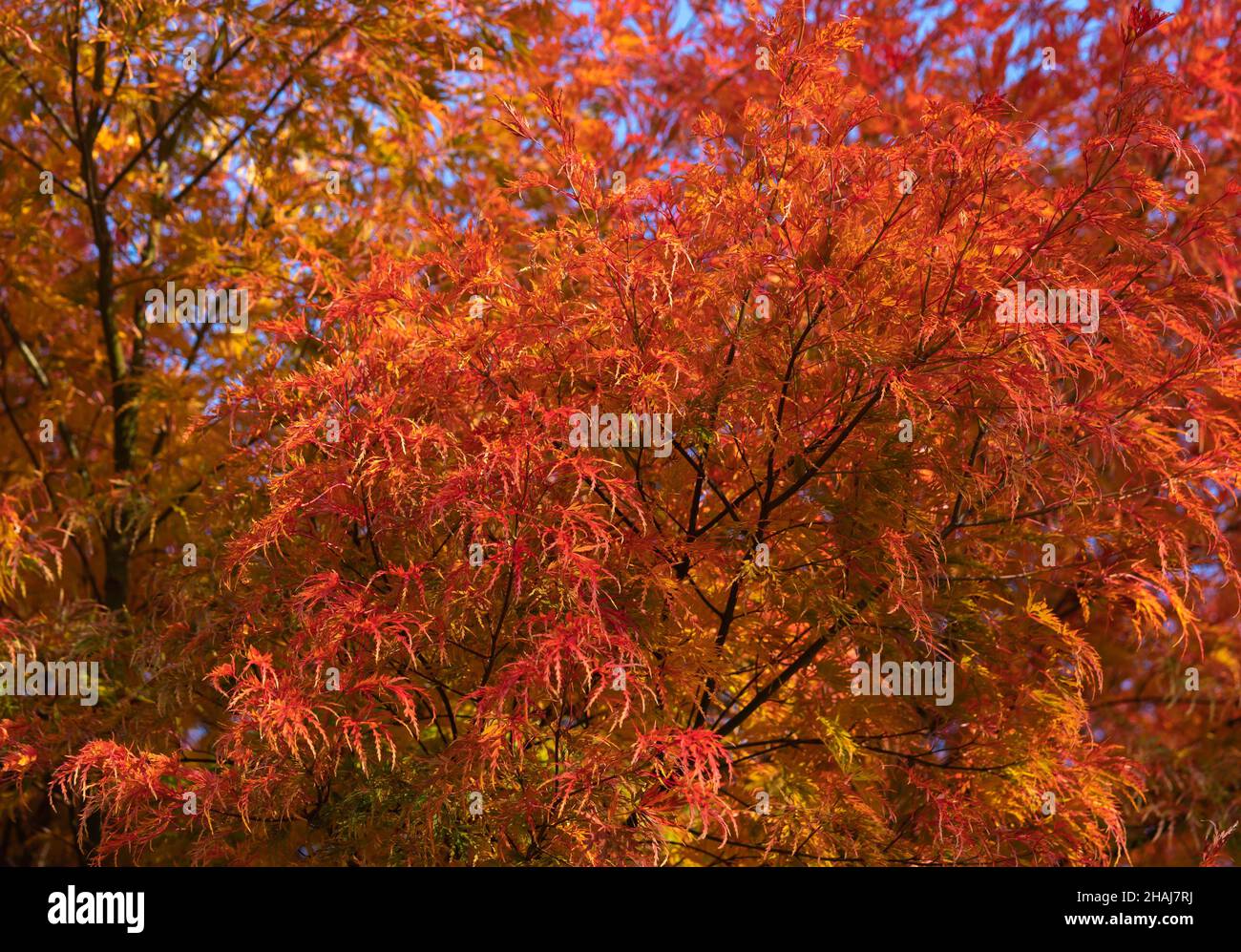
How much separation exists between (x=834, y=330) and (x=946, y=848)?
1.82 m

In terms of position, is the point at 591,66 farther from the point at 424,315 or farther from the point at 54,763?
the point at 54,763

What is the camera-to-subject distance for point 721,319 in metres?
4.08

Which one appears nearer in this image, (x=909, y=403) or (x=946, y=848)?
(x=909, y=403)

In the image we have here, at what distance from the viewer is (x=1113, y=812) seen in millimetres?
4332

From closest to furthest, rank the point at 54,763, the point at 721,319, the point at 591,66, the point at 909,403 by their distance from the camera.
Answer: the point at 909,403 → the point at 721,319 → the point at 54,763 → the point at 591,66

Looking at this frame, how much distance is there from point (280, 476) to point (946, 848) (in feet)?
8.35

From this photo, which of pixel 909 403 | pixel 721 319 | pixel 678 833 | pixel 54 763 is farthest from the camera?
pixel 54 763

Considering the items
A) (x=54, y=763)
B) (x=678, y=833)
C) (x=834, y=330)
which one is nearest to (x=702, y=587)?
(x=678, y=833)

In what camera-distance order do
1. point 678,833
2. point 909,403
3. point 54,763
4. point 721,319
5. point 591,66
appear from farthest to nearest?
point 591,66, point 54,763, point 678,833, point 721,319, point 909,403

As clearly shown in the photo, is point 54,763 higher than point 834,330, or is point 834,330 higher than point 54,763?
point 834,330
